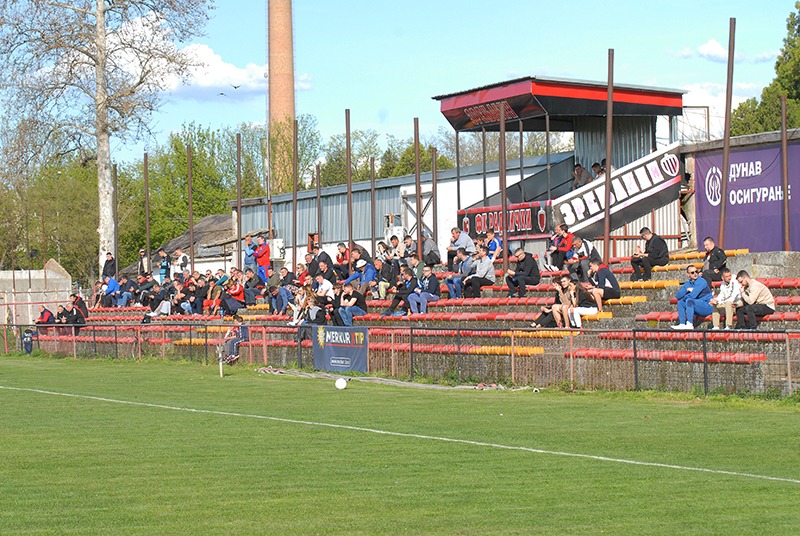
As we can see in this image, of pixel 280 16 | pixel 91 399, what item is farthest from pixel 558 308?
pixel 280 16

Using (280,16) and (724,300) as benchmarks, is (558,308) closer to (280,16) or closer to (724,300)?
(724,300)

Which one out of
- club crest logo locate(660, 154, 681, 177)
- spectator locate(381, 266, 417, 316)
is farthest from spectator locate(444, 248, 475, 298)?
club crest logo locate(660, 154, 681, 177)

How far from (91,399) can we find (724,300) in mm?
12296

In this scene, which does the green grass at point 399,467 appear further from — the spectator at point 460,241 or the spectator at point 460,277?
the spectator at point 460,241

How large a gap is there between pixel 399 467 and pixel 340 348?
14963 mm

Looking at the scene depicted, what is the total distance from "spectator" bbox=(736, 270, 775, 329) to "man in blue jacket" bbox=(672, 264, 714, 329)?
919mm

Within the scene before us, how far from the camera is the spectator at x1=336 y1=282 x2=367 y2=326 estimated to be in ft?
94.0

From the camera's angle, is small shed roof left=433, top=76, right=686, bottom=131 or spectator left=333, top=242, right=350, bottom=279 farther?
small shed roof left=433, top=76, right=686, bottom=131

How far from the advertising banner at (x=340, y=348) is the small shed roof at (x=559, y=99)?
39.4ft

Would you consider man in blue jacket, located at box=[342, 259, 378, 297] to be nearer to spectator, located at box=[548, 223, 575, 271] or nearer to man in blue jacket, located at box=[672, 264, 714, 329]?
spectator, located at box=[548, 223, 575, 271]


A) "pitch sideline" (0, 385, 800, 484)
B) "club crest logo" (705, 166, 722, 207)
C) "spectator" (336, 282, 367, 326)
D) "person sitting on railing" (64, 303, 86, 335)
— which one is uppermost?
"club crest logo" (705, 166, 722, 207)

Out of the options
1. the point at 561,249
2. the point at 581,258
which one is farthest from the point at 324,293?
the point at 581,258

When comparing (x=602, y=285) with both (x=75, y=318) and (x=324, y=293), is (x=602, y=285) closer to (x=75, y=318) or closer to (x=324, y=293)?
(x=324, y=293)

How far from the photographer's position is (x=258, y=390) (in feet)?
76.1
